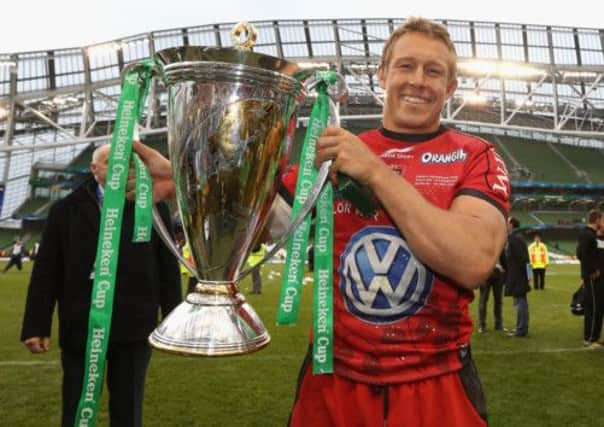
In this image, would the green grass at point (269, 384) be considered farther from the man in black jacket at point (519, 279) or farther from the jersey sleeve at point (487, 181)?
the jersey sleeve at point (487, 181)

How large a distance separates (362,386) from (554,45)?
20.5 meters

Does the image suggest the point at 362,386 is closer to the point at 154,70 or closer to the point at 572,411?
the point at 154,70

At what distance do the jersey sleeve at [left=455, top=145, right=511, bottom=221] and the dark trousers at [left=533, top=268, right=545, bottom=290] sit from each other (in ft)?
40.4

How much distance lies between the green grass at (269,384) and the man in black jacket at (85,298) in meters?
1.28

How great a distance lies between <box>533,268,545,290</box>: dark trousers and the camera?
12357 mm

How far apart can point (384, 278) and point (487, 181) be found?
0.31 m

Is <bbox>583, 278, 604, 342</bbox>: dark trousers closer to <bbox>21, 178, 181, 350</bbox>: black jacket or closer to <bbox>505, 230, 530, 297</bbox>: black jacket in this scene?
<bbox>505, 230, 530, 297</bbox>: black jacket

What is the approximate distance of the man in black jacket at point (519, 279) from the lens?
6.55 meters

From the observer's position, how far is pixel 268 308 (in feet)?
28.6

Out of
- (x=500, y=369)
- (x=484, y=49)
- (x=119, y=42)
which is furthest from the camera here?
(x=484, y=49)

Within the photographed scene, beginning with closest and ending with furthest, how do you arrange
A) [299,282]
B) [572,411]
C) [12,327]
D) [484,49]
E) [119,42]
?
[299,282]
[572,411]
[12,327]
[119,42]
[484,49]

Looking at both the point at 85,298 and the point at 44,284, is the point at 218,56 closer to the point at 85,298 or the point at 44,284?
the point at 85,298

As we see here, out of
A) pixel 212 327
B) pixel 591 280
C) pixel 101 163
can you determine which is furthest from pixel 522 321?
pixel 212 327

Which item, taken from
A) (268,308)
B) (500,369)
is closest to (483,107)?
(268,308)
